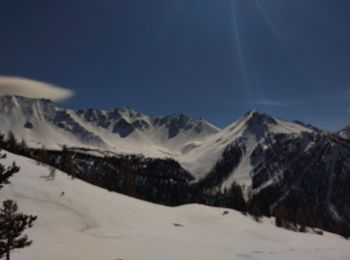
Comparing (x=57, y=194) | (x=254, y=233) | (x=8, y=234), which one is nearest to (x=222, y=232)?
(x=254, y=233)

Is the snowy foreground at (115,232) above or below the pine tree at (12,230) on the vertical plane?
above

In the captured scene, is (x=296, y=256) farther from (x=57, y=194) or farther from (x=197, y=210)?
(x=197, y=210)

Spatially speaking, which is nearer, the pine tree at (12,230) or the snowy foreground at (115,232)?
the pine tree at (12,230)

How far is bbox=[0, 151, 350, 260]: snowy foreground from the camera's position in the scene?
1556 inches

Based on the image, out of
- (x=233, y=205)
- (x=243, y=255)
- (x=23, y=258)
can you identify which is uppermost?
(x=233, y=205)

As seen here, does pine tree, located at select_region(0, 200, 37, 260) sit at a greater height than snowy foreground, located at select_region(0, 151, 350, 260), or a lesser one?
lesser

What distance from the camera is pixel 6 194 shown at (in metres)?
50.2

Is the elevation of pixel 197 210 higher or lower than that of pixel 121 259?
higher

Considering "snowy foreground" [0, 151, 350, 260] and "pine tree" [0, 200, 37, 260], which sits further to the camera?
"snowy foreground" [0, 151, 350, 260]

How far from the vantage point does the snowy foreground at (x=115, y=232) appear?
3953cm

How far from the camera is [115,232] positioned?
50.6 metres

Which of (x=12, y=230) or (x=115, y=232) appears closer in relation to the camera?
(x=12, y=230)

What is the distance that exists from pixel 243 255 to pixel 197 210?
1719 inches

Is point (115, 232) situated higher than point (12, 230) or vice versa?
point (115, 232)
